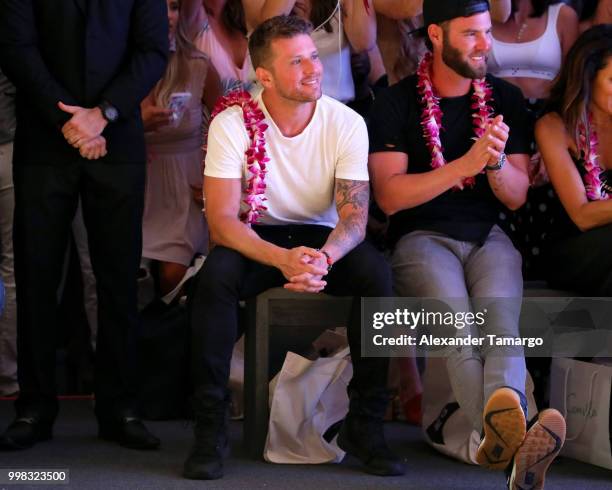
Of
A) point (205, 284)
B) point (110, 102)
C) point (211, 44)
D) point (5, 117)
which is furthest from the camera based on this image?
point (211, 44)

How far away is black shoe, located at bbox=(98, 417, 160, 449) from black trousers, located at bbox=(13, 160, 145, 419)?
0.05m

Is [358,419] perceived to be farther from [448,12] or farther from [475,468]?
[448,12]

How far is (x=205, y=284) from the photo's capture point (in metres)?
3.46

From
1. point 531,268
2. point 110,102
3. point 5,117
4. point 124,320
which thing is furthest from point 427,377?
point 5,117

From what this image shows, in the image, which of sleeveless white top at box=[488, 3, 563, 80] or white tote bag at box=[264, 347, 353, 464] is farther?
sleeveless white top at box=[488, 3, 563, 80]

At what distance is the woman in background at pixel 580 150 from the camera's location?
3773mm

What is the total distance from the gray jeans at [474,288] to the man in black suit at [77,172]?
863 millimetres

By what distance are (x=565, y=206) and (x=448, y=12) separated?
0.72 m

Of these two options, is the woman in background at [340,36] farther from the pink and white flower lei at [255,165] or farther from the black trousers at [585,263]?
the black trousers at [585,263]

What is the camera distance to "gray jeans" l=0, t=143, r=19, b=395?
4.29 meters

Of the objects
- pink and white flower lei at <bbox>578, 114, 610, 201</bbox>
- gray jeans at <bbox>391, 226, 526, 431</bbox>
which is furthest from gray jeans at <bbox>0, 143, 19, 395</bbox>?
pink and white flower lei at <bbox>578, 114, 610, 201</bbox>

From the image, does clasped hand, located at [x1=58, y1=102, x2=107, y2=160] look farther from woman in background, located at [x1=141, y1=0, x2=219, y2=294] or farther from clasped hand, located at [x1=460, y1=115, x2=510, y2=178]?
clasped hand, located at [x1=460, y1=115, x2=510, y2=178]

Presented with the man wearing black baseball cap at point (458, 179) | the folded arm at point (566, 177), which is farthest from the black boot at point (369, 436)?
the folded arm at point (566, 177)

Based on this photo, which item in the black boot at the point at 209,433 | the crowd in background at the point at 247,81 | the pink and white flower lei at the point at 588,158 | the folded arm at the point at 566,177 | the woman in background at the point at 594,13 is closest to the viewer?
the black boot at the point at 209,433
